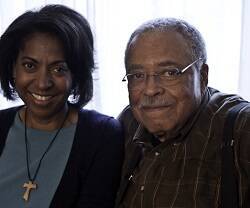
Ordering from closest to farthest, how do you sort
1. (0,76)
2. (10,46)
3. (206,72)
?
(206,72), (10,46), (0,76)

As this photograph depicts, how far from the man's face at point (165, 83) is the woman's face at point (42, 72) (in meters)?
0.27

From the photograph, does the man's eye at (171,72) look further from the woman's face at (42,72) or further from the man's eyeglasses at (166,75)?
the woman's face at (42,72)

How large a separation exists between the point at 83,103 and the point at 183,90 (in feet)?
1.71

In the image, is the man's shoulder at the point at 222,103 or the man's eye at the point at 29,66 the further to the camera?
the man's eye at the point at 29,66

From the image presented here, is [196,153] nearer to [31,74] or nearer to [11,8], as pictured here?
[31,74]

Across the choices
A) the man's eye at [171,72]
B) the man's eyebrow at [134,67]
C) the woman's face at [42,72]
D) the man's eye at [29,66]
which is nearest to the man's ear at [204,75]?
the man's eye at [171,72]

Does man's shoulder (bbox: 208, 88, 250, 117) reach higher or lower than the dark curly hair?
lower

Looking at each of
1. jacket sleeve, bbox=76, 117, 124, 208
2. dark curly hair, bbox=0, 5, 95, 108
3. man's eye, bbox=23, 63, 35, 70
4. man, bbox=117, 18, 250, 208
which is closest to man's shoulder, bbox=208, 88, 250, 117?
man, bbox=117, 18, 250, 208

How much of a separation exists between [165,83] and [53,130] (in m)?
0.53

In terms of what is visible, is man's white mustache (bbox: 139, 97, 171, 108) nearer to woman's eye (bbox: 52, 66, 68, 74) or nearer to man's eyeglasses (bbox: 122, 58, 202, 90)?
man's eyeglasses (bbox: 122, 58, 202, 90)

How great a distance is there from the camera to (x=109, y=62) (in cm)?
202

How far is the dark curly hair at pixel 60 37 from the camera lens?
4.69ft

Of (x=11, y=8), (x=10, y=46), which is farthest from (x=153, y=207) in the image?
(x=11, y=8)

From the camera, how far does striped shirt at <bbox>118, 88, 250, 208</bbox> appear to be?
117cm
